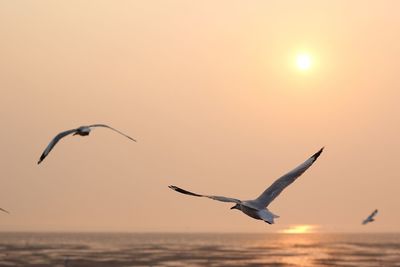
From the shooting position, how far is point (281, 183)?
891 inches

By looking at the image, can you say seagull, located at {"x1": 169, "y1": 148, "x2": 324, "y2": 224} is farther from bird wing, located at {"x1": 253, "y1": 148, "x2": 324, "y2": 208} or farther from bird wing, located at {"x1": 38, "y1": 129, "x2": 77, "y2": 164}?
bird wing, located at {"x1": 38, "y1": 129, "x2": 77, "y2": 164}

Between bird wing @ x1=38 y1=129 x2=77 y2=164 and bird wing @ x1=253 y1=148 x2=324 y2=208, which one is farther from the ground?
bird wing @ x1=38 y1=129 x2=77 y2=164

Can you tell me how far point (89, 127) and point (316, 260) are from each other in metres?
75.3

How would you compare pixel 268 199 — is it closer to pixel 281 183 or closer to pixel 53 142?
pixel 281 183

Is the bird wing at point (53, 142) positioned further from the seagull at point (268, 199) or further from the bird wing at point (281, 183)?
the bird wing at point (281, 183)

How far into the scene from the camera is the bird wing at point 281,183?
71.4 ft

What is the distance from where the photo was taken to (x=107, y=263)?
3445 inches

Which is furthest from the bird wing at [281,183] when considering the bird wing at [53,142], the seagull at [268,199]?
the bird wing at [53,142]

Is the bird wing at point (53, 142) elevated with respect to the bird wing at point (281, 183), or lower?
elevated

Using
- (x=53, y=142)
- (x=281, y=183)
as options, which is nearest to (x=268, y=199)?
(x=281, y=183)

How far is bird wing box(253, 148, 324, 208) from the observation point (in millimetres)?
21766

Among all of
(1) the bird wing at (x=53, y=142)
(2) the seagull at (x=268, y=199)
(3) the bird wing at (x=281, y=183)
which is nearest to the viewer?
(2) the seagull at (x=268, y=199)

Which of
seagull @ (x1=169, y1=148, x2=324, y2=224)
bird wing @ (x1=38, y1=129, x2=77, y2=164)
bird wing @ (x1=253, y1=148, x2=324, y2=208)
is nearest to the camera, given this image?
seagull @ (x1=169, y1=148, x2=324, y2=224)

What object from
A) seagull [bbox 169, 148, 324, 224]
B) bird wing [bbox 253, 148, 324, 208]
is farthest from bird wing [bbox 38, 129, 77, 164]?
bird wing [bbox 253, 148, 324, 208]
